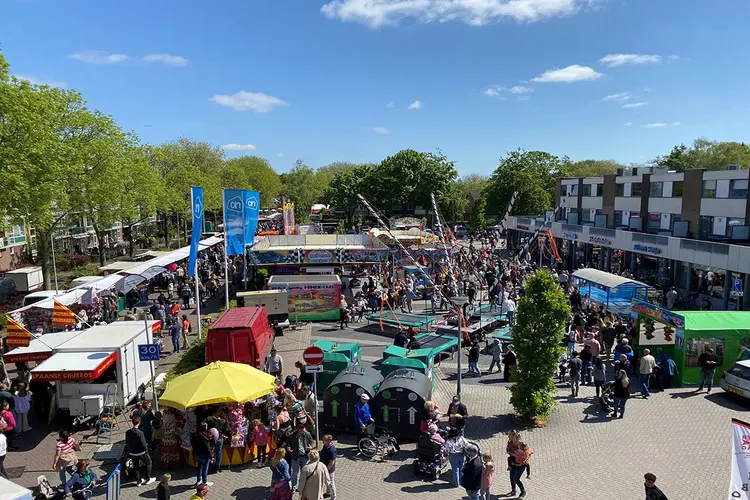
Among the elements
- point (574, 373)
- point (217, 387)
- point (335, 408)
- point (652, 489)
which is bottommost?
point (335, 408)

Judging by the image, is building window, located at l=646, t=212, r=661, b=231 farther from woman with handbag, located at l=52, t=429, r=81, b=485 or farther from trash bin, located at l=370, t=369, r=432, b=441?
woman with handbag, located at l=52, t=429, r=81, b=485

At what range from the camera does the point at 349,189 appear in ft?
249

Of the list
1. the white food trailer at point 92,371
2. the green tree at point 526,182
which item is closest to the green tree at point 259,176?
the green tree at point 526,182

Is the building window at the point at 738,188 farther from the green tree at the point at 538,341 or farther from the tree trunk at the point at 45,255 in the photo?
the tree trunk at the point at 45,255

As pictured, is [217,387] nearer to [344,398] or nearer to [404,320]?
[344,398]

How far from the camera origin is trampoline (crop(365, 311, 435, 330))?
22406mm

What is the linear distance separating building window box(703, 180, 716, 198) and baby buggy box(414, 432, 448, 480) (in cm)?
3029

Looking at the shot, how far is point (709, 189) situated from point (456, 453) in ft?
101

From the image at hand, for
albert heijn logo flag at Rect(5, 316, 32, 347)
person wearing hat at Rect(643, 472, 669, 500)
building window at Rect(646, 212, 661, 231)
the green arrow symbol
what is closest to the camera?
person wearing hat at Rect(643, 472, 669, 500)

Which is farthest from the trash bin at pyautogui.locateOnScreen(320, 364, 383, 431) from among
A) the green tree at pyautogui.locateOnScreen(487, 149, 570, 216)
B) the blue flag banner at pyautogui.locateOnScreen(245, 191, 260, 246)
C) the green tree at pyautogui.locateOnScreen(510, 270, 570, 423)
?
the green tree at pyautogui.locateOnScreen(487, 149, 570, 216)

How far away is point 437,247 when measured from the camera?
110 ft

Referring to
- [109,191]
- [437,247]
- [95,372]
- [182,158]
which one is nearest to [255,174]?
[182,158]

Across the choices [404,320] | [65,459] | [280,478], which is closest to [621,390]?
[280,478]

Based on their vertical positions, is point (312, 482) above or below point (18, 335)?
below
